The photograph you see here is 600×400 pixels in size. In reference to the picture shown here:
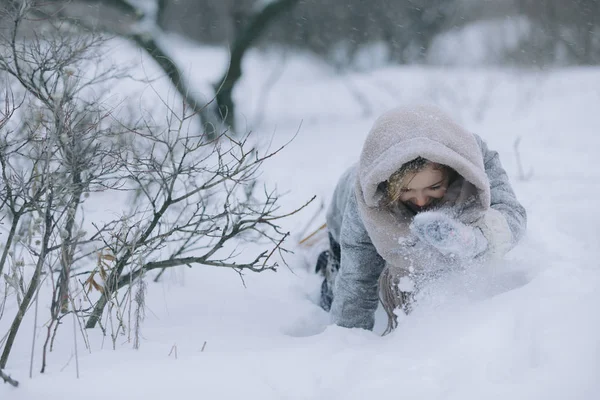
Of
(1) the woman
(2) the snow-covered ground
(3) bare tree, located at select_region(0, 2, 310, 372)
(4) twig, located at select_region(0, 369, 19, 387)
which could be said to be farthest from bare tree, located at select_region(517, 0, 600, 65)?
(4) twig, located at select_region(0, 369, 19, 387)

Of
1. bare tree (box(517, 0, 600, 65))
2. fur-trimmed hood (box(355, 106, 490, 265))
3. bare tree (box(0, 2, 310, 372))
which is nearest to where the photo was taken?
bare tree (box(0, 2, 310, 372))

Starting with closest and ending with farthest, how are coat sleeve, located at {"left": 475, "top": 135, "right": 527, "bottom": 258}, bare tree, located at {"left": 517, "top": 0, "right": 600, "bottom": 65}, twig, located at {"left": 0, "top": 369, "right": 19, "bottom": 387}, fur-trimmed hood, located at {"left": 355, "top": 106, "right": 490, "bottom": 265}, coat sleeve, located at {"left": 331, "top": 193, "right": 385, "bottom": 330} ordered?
twig, located at {"left": 0, "top": 369, "right": 19, "bottom": 387} < fur-trimmed hood, located at {"left": 355, "top": 106, "right": 490, "bottom": 265} < coat sleeve, located at {"left": 475, "top": 135, "right": 527, "bottom": 258} < coat sleeve, located at {"left": 331, "top": 193, "right": 385, "bottom": 330} < bare tree, located at {"left": 517, "top": 0, "right": 600, "bottom": 65}

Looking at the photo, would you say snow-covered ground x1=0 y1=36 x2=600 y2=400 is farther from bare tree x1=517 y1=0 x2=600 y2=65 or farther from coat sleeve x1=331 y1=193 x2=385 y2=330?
bare tree x1=517 y1=0 x2=600 y2=65

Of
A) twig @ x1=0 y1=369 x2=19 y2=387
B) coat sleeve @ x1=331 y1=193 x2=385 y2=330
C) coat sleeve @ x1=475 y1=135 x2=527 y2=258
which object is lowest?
twig @ x1=0 y1=369 x2=19 y2=387

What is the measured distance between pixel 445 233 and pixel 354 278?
54 centimetres

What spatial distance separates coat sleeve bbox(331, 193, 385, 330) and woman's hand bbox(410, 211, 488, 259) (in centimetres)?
34

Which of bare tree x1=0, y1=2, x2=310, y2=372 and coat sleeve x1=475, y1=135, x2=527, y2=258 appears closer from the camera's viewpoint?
bare tree x1=0, y1=2, x2=310, y2=372

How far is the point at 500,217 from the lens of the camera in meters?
2.08

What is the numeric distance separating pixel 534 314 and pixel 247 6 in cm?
1116

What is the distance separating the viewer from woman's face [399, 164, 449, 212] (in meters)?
1.91

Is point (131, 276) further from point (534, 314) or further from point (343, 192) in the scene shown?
point (534, 314)

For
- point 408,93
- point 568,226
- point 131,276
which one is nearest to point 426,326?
point 131,276

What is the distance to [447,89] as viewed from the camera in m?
8.52

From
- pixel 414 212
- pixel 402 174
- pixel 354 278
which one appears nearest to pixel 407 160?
pixel 402 174
